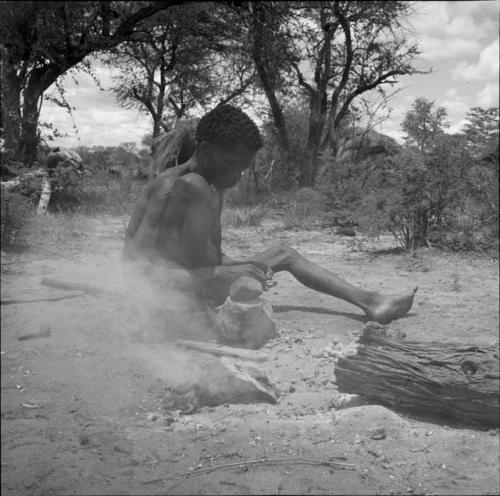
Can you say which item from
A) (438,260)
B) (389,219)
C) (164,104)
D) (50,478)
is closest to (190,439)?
(50,478)

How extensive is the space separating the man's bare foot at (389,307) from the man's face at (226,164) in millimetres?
1603

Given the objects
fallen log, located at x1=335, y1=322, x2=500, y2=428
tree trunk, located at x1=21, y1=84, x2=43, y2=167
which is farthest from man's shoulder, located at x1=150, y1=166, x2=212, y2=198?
tree trunk, located at x1=21, y1=84, x2=43, y2=167

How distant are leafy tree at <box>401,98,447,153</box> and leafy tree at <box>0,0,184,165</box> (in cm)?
527

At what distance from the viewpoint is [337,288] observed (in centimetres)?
355

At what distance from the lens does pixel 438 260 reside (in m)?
5.76

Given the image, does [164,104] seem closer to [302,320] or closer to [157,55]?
[157,55]

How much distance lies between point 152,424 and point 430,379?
1.22 meters

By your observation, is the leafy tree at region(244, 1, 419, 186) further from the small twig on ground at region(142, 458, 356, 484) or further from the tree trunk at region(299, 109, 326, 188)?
the small twig on ground at region(142, 458, 356, 484)

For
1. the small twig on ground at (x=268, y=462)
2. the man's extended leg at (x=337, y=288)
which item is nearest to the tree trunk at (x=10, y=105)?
the small twig on ground at (x=268, y=462)

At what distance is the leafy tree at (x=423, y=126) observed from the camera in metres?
6.21

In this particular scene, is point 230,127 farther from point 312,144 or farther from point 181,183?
point 181,183

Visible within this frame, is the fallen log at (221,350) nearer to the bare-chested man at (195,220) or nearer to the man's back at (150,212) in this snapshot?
the bare-chested man at (195,220)

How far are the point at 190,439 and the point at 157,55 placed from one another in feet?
3.31

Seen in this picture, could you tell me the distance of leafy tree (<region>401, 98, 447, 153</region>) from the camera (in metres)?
6.21
